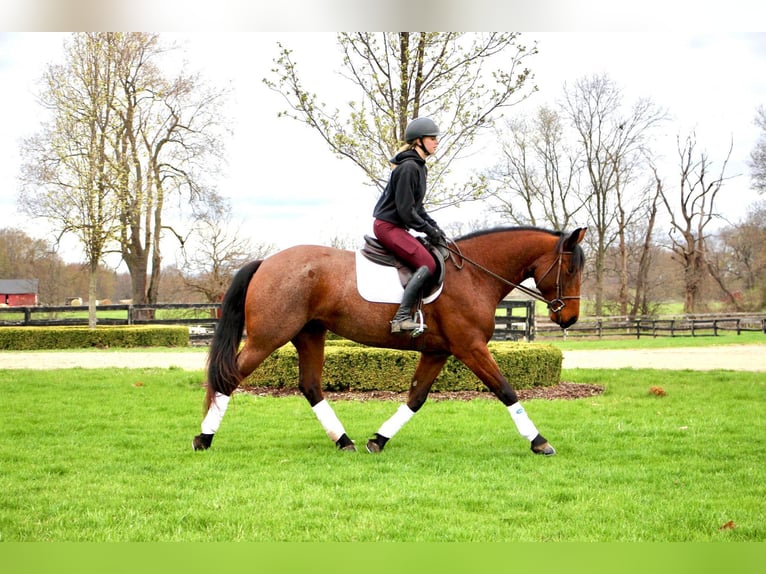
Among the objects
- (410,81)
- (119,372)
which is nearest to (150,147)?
(119,372)

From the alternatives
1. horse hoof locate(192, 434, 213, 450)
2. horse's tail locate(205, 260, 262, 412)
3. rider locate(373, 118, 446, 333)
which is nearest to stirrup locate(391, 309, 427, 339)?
rider locate(373, 118, 446, 333)

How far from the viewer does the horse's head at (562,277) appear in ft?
18.1

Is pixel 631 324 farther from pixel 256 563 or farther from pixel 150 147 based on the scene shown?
pixel 256 563

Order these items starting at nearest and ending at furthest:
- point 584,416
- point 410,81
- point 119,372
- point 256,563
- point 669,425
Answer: point 256,563, point 669,425, point 584,416, point 410,81, point 119,372

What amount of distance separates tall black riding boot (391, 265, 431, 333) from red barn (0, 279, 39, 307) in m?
21.4

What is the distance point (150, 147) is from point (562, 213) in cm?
1272

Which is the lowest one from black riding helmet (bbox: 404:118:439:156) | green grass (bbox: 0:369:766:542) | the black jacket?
green grass (bbox: 0:369:766:542)

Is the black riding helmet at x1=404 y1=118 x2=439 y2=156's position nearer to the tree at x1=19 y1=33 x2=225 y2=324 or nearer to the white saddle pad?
the white saddle pad

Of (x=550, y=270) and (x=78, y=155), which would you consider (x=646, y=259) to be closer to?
(x=78, y=155)

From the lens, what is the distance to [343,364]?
8719 millimetres

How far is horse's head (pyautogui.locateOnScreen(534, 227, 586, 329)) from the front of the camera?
551cm

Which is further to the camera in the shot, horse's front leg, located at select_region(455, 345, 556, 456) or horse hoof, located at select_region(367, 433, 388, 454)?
horse hoof, located at select_region(367, 433, 388, 454)

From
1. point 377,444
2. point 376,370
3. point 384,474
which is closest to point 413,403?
point 377,444

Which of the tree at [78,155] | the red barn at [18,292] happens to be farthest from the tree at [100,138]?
the red barn at [18,292]
